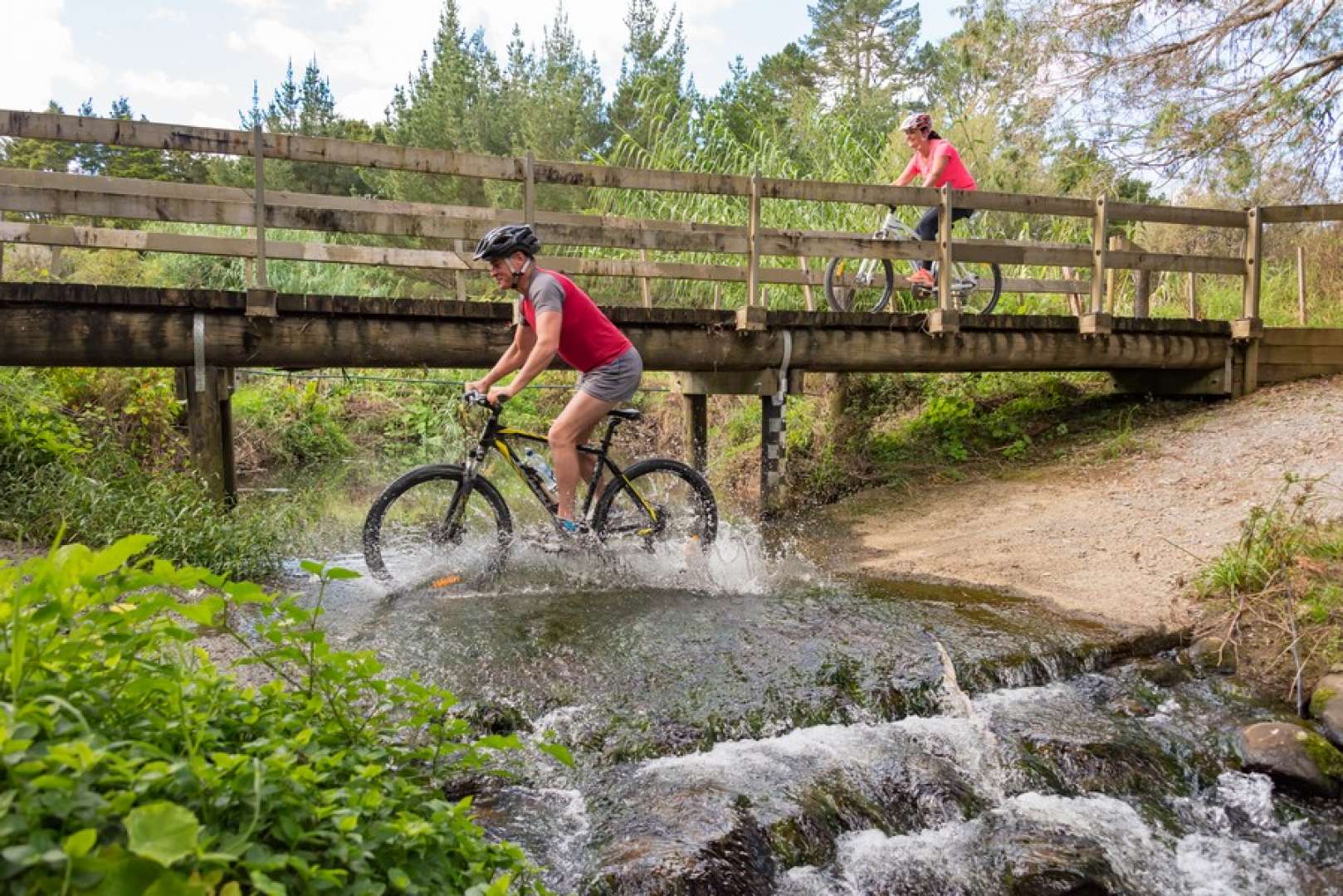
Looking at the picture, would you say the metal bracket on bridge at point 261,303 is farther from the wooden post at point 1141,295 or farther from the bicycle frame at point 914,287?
the wooden post at point 1141,295

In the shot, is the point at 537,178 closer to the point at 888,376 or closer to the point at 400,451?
the point at 888,376

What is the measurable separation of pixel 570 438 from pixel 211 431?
9.32 ft

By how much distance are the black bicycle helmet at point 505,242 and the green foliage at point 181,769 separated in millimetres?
3738

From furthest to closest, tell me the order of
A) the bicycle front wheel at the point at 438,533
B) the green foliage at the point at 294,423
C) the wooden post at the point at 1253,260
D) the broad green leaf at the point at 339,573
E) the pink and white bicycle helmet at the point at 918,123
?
the green foliage at the point at 294,423 < the wooden post at the point at 1253,260 < the pink and white bicycle helmet at the point at 918,123 < the bicycle front wheel at the point at 438,533 < the broad green leaf at the point at 339,573

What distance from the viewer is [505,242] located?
559 centimetres

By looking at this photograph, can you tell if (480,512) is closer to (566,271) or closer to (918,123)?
(566,271)

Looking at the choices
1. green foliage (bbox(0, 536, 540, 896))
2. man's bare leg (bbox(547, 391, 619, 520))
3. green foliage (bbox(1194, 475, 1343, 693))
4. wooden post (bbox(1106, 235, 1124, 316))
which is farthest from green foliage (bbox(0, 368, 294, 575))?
wooden post (bbox(1106, 235, 1124, 316))

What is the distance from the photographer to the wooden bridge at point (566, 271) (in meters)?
6.49

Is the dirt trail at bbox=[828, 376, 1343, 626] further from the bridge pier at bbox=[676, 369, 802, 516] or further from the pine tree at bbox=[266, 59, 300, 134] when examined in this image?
the pine tree at bbox=[266, 59, 300, 134]

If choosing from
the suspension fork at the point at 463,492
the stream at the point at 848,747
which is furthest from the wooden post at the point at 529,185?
the stream at the point at 848,747

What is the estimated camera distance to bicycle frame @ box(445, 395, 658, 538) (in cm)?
601

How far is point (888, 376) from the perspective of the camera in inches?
464

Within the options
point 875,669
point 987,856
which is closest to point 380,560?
point 875,669

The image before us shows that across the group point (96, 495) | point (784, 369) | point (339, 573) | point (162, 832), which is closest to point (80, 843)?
point (162, 832)
